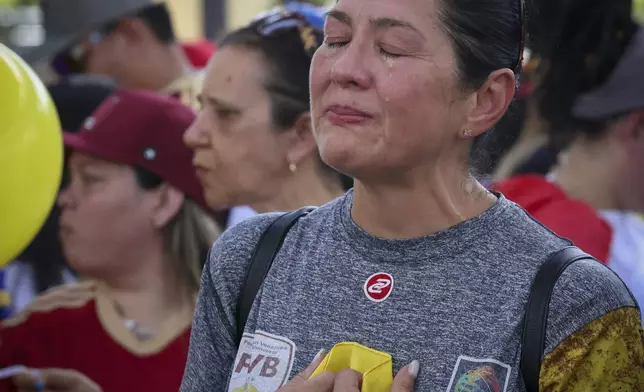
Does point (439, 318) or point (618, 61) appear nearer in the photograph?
point (439, 318)

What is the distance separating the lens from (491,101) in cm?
188

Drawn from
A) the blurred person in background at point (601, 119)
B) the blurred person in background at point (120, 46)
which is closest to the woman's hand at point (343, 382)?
the blurred person in background at point (601, 119)

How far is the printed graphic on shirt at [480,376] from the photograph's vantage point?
1642mm

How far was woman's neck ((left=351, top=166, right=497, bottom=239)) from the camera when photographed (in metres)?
1.84

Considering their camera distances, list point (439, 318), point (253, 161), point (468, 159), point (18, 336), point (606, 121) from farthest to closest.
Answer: point (606, 121) → point (18, 336) → point (253, 161) → point (468, 159) → point (439, 318)

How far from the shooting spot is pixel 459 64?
1807 millimetres

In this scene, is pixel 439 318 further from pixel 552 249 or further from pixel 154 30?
pixel 154 30

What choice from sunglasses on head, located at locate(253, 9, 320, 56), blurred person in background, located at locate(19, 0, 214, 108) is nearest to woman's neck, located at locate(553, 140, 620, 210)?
sunglasses on head, located at locate(253, 9, 320, 56)

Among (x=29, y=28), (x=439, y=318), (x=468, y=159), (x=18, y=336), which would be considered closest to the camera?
(x=439, y=318)

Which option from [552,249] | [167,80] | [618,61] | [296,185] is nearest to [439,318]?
[552,249]

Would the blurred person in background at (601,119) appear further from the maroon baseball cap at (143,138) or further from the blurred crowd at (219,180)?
the maroon baseball cap at (143,138)

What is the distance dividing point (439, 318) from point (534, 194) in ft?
4.95

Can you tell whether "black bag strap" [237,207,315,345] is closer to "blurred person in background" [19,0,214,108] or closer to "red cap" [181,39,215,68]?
"blurred person in background" [19,0,214,108]

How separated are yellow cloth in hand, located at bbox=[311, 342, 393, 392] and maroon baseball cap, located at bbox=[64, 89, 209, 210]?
1.71m
